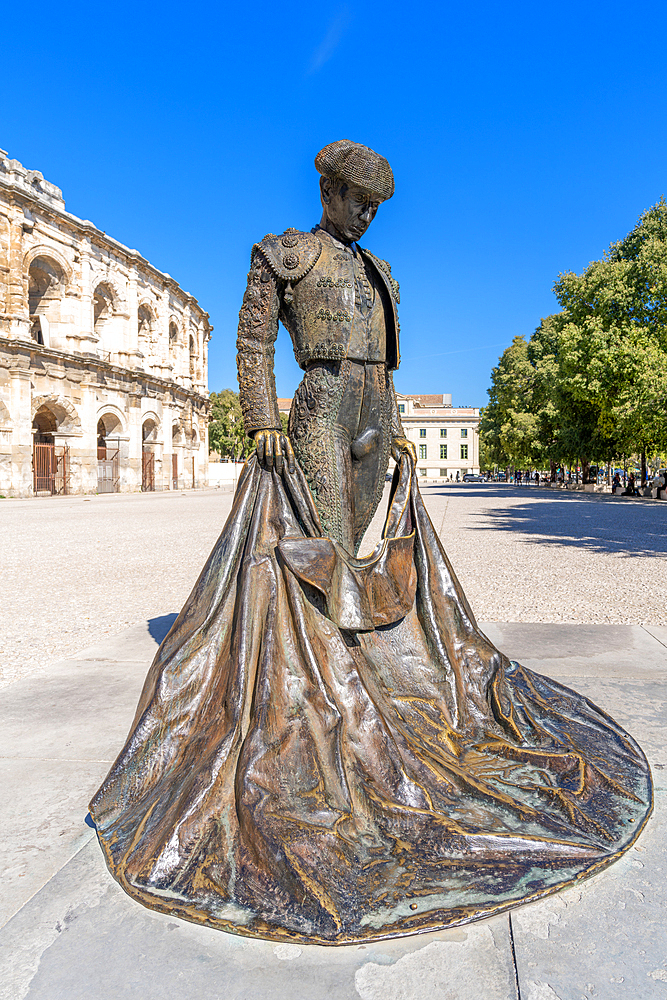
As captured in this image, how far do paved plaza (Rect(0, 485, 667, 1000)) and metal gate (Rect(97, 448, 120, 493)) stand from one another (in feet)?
97.3

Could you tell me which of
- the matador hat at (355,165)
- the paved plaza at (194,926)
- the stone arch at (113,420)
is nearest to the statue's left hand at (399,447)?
the matador hat at (355,165)

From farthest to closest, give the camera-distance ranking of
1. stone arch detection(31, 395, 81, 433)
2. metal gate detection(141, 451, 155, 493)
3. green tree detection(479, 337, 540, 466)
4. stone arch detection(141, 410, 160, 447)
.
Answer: metal gate detection(141, 451, 155, 493)
stone arch detection(141, 410, 160, 447)
green tree detection(479, 337, 540, 466)
stone arch detection(31, 395, 81, 433)

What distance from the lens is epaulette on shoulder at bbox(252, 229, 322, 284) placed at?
9.05ft

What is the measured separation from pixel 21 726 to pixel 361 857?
218 centimetres

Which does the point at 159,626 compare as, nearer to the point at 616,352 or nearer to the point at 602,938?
the point at 602,938

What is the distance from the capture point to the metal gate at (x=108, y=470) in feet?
Answer: 117

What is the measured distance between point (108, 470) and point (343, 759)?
36.2 m

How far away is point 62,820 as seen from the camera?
2436 mm

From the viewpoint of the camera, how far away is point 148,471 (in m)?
40.9

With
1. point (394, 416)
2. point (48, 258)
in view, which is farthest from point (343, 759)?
point (48, 258)

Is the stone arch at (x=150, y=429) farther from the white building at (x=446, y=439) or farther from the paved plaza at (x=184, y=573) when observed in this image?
the white building at (x=446, y=439)

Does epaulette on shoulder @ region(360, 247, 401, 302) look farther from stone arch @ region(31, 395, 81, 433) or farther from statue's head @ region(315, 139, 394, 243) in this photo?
stone arch @ region(31, 395, 81, 433)

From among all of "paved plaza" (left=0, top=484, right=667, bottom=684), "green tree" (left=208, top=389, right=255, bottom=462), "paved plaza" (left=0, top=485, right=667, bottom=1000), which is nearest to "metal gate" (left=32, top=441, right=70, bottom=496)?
"paved plaza" (left=0, top=484, right=667, bottom=684)

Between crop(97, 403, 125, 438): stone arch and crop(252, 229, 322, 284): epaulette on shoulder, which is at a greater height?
crop(97, 403, 125, 438): stone arch
